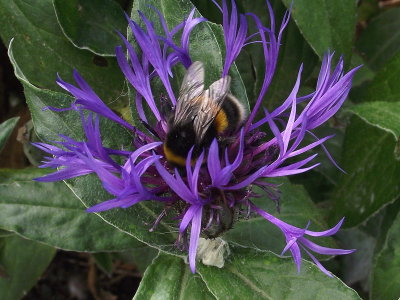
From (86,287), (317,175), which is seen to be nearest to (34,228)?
(86,287)

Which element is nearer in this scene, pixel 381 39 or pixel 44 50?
pixel 44 50

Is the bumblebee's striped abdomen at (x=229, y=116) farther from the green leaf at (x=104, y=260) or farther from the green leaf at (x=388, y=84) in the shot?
the green leaf at (x=104, y=260)

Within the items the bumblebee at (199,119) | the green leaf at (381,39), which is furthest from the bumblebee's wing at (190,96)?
the green leaf at (381,39)

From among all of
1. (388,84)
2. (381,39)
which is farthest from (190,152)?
(381,39)

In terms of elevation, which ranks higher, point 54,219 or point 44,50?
point 44,50

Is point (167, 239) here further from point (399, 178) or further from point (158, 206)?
point (399, 178)

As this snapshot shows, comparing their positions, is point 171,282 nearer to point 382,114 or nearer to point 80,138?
point 80,138

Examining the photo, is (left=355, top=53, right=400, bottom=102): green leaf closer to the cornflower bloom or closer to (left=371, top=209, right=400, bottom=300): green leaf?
(left=371, top=209, right=400, bottom=300): green leaf
